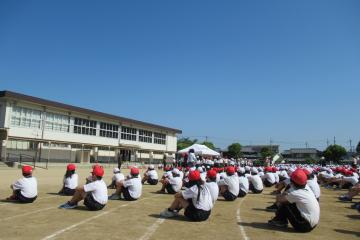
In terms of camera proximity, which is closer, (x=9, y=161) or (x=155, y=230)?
(x=155, y=230)

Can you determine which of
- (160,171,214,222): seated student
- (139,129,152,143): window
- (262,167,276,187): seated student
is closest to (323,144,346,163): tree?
(139,129,152,143): window

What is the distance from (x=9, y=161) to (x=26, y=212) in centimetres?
2516

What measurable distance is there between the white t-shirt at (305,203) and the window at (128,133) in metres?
45.3

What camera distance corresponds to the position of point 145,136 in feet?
188

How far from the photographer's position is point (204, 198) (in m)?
8.47

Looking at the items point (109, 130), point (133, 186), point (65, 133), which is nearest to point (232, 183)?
point (133, 186)

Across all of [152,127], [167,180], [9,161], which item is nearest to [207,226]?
[167,180]

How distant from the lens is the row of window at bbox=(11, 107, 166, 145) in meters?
35.5

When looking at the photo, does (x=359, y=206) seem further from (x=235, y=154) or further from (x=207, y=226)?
(x=235, y=154)

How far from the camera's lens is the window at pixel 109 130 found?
4747cm

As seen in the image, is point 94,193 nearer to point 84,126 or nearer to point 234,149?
point 84,126

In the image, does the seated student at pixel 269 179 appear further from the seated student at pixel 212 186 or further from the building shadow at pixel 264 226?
the building shadow at pixel 264 226

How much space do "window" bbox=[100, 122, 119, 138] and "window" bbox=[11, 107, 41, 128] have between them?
1085cm

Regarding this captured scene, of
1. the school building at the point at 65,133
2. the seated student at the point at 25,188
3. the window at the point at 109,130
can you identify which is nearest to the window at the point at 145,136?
the school building at the point at 65,133
